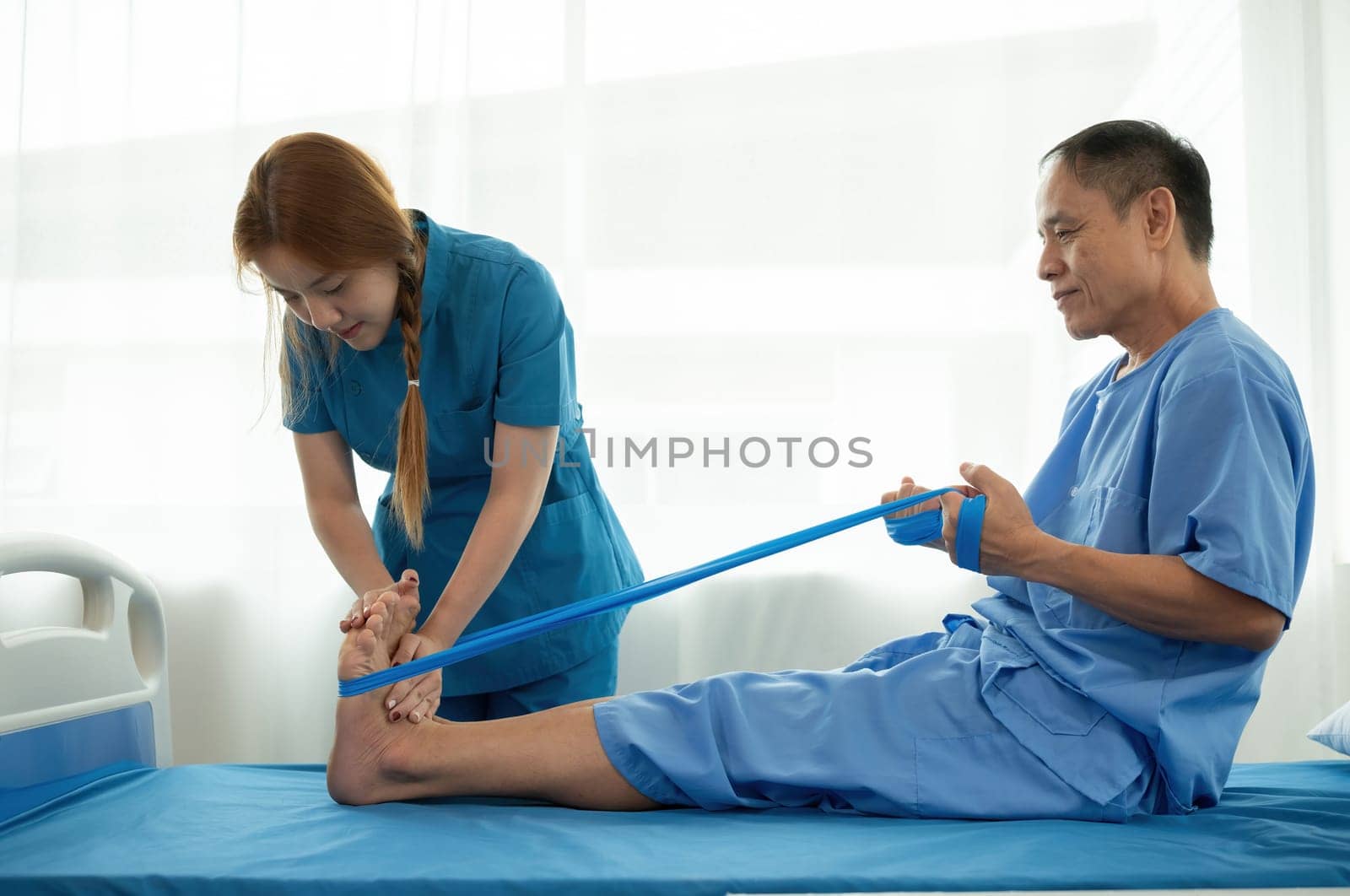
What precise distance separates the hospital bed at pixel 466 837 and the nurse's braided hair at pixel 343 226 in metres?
0.47

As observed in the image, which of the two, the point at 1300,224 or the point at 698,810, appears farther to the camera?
the point at 1300,224

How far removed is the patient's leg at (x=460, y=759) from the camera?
1269 millimetres

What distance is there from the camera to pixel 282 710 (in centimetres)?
236

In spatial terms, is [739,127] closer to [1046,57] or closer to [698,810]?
[1046,57]

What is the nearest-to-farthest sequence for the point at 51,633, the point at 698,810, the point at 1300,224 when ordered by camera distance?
the point at 698,810 < the point at 51,633 < the point at 1300,224

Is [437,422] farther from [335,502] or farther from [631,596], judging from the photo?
[631,596]

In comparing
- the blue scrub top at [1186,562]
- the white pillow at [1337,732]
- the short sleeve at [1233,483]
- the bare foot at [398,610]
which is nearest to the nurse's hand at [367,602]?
the bare foot at [398,610]

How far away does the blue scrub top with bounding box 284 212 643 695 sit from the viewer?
1.52 m

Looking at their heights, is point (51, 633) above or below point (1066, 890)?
above

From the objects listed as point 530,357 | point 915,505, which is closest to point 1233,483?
point 915,505

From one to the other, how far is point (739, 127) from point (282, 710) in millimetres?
1689

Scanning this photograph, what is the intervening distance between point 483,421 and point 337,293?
29 centimetres

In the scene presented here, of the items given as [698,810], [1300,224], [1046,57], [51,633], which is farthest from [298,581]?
[1300,224]

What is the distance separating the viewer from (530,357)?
1.50 meters
